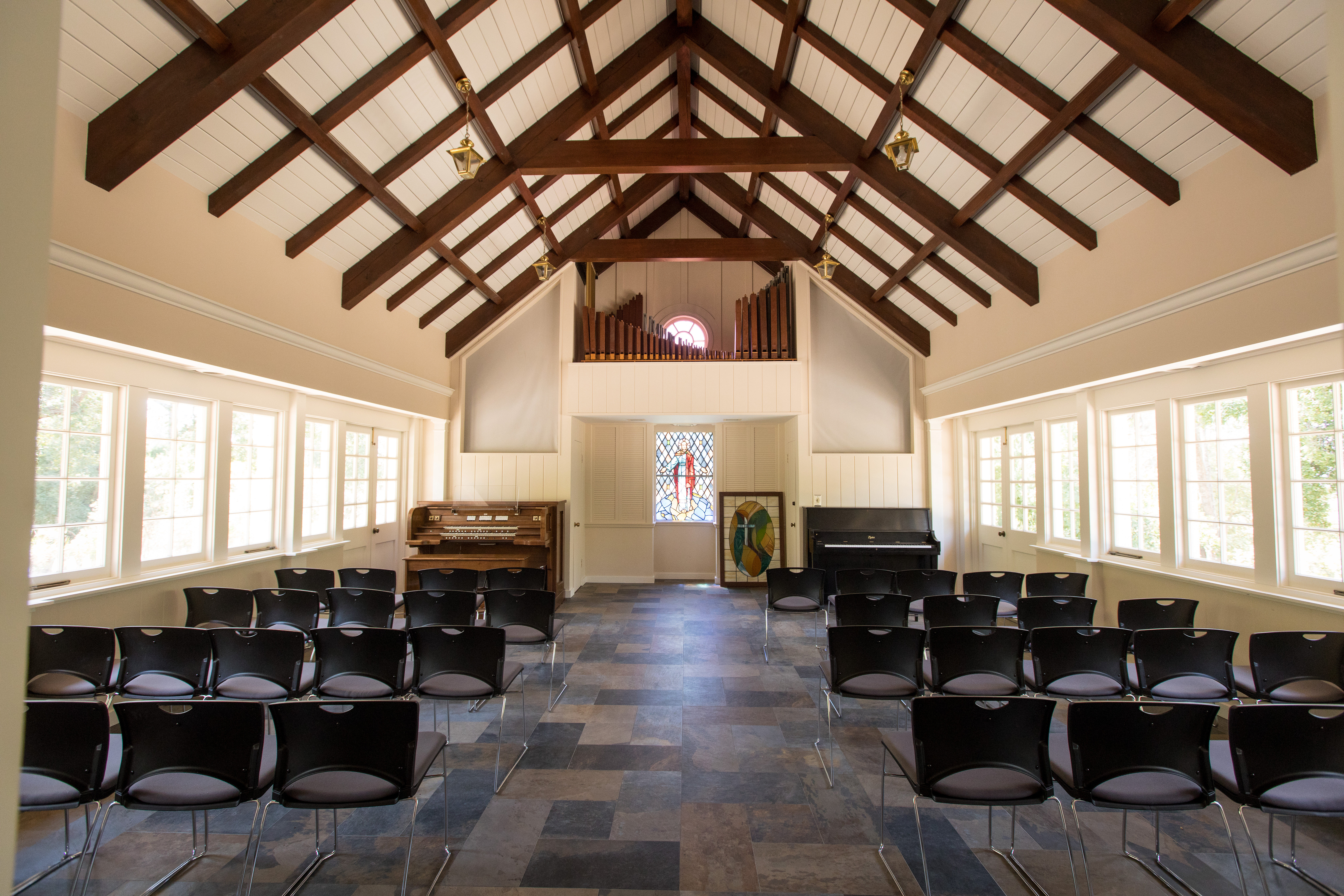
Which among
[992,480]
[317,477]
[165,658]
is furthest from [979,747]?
[317,477]

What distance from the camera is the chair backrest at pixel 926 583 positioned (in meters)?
5.11

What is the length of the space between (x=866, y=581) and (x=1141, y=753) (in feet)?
9.68

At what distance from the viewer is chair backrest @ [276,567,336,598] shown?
482 centimetres

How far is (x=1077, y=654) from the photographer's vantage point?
3.31 m

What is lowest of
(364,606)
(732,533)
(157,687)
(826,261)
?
(157,687)

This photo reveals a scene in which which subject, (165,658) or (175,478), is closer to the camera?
(165,658)

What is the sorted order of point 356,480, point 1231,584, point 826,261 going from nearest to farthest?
point 1231,584
point 826,261
point 356,480

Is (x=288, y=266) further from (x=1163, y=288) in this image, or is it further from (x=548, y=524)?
(x=1163, y=288)

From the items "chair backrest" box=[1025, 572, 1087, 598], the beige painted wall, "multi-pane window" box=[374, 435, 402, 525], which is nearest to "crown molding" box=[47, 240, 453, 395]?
the beige painted wall

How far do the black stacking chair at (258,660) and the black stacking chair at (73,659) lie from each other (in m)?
0.46

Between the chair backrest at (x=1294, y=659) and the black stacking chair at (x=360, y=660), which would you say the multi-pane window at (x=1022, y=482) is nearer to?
the chair backrest at (x=1294, y=659)

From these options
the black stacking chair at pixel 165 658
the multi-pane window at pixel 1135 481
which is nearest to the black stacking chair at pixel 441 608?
the black stacking chair at pixel 165 658

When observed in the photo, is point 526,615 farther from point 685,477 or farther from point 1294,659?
point 685,477

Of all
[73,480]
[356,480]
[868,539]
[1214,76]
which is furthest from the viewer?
[868,539]
